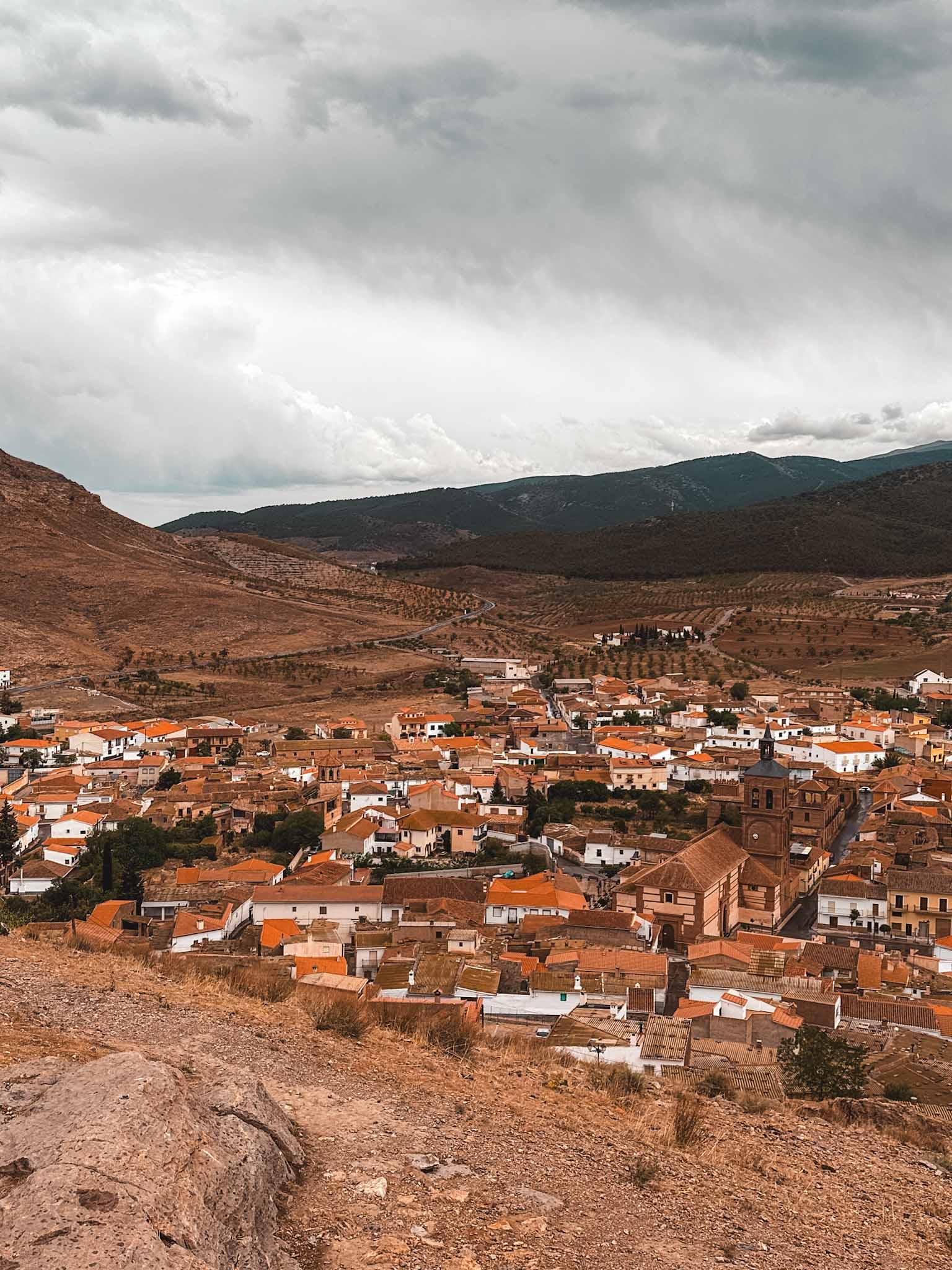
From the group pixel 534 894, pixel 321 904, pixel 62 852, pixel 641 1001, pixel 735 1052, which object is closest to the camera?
pixel 735 1052

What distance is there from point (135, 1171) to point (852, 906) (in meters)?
24.6

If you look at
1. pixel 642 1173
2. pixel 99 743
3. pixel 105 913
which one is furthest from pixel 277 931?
pixel 99 743

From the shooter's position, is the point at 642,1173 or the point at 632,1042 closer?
the point at 642,1173

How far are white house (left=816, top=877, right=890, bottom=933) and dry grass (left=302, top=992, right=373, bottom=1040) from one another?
19548mm

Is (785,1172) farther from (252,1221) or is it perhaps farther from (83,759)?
(83,759)

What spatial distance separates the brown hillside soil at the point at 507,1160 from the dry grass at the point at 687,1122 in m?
0.08

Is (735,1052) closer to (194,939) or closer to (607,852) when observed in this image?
(194,939)

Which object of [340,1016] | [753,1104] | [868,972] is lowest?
[868,972]

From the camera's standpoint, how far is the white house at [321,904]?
79.2ft

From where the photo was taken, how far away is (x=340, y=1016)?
897 centimetres

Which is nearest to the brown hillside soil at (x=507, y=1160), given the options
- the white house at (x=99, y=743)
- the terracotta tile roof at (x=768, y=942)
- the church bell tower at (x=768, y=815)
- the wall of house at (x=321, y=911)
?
the terracotta tile roof at (x=768, y=942)

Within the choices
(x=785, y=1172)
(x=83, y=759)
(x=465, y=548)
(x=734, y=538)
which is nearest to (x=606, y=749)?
(x=83, y=759)

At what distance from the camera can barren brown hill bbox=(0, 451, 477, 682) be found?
8256cm

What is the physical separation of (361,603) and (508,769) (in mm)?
68321
